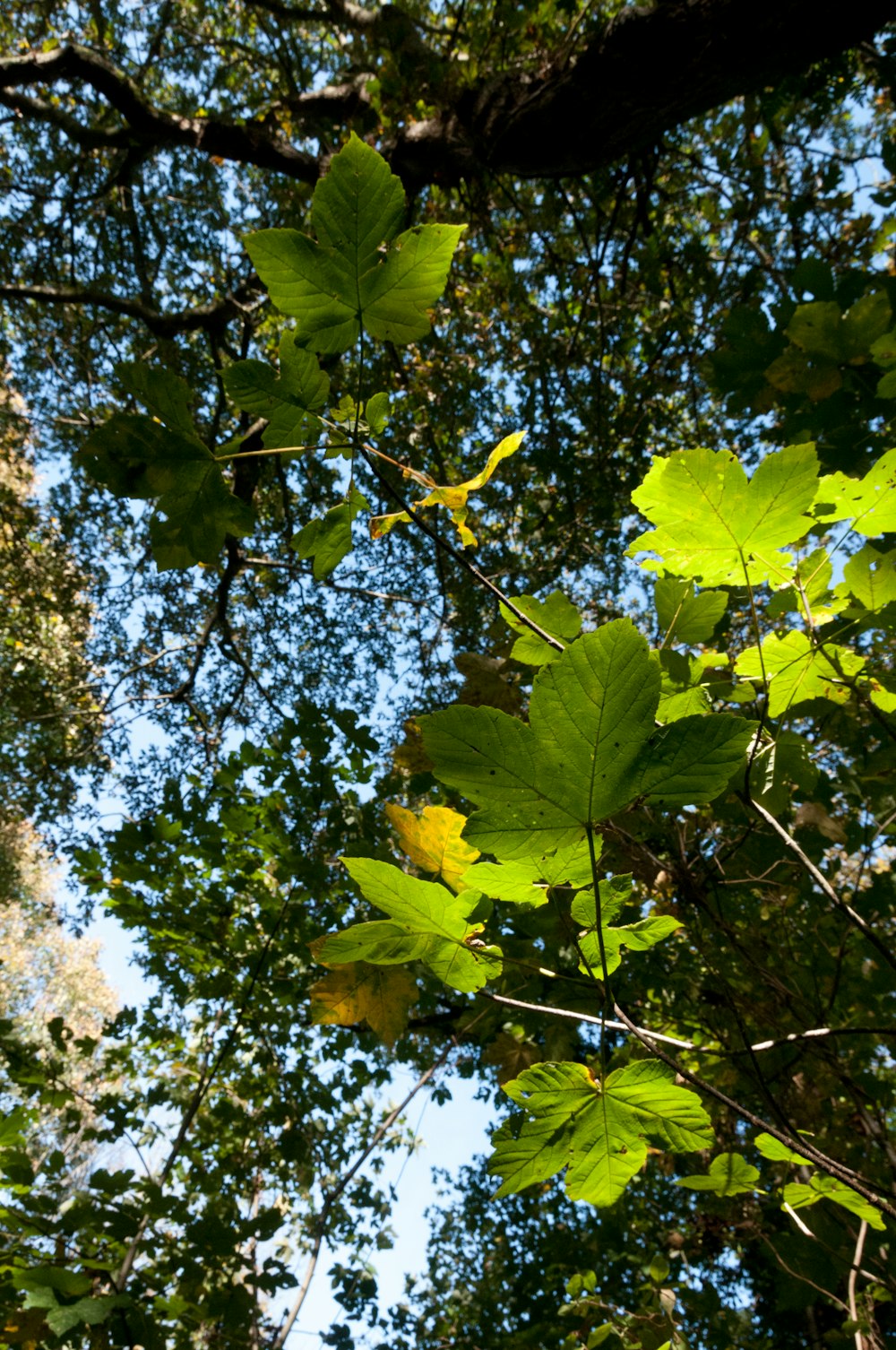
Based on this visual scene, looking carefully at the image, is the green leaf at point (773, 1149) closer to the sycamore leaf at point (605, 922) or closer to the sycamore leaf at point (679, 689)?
the sycamore leaf at point (605, 922)

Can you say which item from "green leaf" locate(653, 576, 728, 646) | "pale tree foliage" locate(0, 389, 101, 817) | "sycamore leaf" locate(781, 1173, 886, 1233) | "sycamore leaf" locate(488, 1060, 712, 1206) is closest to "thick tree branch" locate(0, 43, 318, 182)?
"pale tree foliage" locate(0, 389, 101, 817)

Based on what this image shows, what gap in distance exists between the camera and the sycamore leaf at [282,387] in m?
0.87

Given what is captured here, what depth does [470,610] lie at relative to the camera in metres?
5.25

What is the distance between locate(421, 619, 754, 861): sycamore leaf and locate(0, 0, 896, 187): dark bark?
3893 mm

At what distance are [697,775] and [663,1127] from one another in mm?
412

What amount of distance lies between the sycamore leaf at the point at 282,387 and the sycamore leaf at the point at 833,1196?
3.91 ft

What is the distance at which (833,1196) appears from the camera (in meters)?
0.95

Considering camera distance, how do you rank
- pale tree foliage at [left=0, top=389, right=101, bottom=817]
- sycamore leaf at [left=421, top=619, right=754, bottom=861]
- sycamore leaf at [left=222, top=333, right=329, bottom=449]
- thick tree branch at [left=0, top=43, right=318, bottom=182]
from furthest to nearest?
pale tree foliage at [left=0, top=389, right=101, bottom=817] → thick tree branch at [left=0, top=43, right=318, bottom=182] → sycamore leaf at [left=222, top=333, right=329, bottom=449] → sycamore leaf at [left=421, top=619, right=754, bottom=861]

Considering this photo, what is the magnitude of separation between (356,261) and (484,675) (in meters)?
0.79

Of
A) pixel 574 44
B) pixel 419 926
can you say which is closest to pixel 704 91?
pixel 574 44

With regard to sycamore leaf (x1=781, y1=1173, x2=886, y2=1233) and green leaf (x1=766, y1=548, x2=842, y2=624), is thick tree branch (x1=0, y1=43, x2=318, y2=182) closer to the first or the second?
green leaf (x1=766, y1=548, x2=842, y2=624)

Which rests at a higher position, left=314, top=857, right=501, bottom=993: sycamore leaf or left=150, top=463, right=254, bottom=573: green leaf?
left=150, top=463, right=254, bottom=573: green leaf

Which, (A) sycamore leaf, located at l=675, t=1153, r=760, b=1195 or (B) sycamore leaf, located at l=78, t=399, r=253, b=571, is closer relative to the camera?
(B) sycamore leaf, located at l=78, t=399, r=253, b=571

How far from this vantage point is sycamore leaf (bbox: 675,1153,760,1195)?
1154 millimetres
